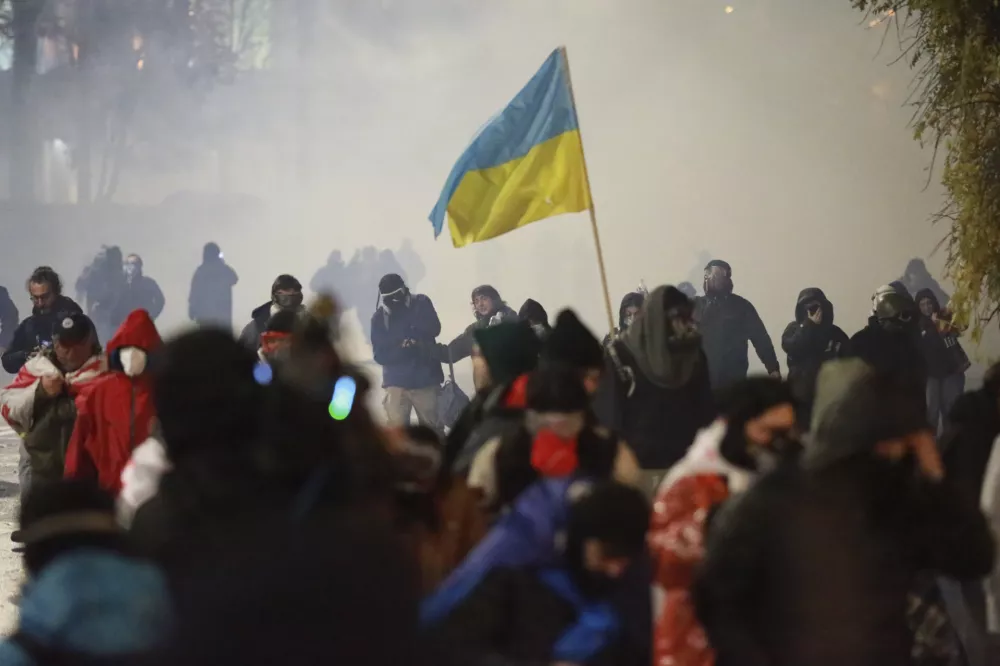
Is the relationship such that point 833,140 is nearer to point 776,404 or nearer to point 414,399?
point 414,399

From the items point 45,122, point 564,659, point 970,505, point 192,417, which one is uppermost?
point 45,122

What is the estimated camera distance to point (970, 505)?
2.27 m

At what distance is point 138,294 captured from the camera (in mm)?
13750

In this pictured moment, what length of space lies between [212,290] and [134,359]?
30.8 ft

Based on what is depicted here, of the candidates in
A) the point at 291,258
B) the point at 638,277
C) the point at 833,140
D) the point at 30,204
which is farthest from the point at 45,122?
the point at 833,140

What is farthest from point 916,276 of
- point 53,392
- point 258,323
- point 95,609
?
point 95,609

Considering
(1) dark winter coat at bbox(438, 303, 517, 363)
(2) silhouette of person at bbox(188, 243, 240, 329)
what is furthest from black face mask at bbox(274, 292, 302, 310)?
(2) silhouette of person at bbox(188, 243, 240, 329)

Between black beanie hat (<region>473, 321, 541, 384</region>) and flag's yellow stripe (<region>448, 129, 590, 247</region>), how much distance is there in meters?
2.52

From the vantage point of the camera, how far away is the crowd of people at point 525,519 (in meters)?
1.38

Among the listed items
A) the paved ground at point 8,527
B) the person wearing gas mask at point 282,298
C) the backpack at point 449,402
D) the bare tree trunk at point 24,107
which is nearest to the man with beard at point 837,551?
the paved ground at point 8,527

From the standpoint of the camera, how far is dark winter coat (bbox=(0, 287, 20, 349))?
12.2 m

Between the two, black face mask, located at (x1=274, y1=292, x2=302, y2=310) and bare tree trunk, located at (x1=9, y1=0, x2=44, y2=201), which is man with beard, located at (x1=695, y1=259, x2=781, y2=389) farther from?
bare tree trunk, located at (x1=9, y1=0, x2=44, y2=201)

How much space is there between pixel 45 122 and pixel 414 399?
8147 mm

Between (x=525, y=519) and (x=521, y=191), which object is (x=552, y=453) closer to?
(x=525, y=519)
